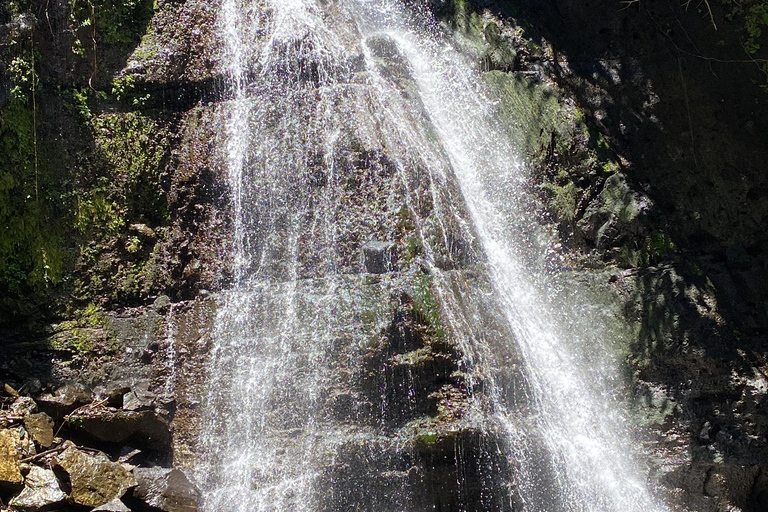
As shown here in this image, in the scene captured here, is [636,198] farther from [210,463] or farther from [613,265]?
[210,463]

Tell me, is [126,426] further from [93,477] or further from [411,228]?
[411,228]

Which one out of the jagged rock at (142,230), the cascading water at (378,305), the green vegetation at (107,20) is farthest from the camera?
the green vegetation at (107,20)

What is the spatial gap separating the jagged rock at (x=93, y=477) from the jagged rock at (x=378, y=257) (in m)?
2.17

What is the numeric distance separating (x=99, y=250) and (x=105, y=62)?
1.72 meters

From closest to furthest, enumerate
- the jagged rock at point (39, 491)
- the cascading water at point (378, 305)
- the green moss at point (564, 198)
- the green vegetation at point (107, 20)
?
the jagged rock at point (39, 491)
the cascading water at point (378, 305)
the green vegetation at point (107, 20)
the green moss at point (564, 198)

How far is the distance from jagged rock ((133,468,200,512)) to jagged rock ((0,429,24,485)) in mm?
695

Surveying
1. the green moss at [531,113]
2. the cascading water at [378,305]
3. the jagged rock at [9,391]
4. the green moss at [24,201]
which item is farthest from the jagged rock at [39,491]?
the green moss at [531,113]

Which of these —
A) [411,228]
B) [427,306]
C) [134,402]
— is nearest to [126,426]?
[134,402]

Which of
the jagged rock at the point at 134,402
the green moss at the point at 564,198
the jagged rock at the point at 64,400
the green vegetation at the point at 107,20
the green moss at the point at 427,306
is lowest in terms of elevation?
the jagged rock at the point at 134,402

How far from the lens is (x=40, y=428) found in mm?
4379

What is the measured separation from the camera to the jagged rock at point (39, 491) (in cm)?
395

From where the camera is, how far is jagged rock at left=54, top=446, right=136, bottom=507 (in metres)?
4.11

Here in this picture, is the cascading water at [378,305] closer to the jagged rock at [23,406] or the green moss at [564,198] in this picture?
the green moss at [564,198]

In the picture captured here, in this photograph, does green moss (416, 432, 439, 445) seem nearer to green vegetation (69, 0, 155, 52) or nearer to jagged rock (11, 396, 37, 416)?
jagged rock (11, 396, 37, 416)
